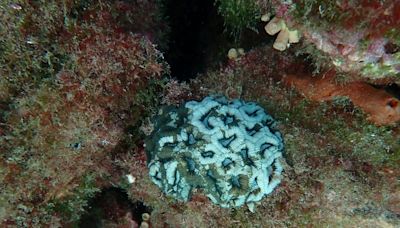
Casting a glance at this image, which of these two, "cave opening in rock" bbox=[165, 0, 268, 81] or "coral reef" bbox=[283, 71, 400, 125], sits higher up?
"cave opening in rock" bbox=[165, 0, 268, 81]

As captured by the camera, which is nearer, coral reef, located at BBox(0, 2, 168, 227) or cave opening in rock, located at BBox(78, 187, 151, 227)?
coral reef, located at BBox(0, 2, 168, 227)

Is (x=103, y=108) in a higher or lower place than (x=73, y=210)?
higher

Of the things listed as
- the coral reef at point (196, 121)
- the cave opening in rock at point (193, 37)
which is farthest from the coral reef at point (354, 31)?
the cave opening in rock at point (193, 37)

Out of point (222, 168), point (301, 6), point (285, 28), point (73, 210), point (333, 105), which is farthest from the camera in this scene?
point (73, 210)

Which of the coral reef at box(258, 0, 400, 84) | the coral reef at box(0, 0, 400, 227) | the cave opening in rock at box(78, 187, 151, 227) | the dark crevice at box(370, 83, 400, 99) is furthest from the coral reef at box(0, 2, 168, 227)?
the dark crevice at box(370, 83, 400, 99)

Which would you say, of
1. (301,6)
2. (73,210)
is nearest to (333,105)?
(301,6)

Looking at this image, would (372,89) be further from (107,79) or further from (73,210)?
(73,210)

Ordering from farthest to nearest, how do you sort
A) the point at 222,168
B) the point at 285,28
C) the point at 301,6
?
the point at 222,168 < the point at 285,28 < the point at 301,6

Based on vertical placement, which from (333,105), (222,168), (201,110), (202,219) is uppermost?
(201,110)

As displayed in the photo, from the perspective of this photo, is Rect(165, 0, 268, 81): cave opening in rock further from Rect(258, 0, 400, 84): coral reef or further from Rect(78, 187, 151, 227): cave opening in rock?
Rect(258, 0, 400, 84): coral reef
